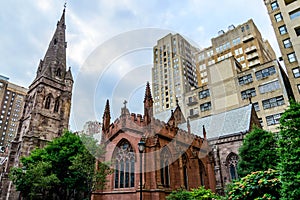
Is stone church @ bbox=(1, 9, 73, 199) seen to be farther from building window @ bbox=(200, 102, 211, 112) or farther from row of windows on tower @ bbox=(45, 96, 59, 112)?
building window @ bbox=(200, 102, 211, 112)

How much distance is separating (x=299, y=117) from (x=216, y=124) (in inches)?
931

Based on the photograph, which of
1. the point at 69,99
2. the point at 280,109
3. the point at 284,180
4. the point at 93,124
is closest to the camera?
the point at 284,180

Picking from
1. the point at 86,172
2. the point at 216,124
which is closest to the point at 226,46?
the point at 216,124

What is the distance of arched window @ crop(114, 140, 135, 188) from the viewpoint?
2006cm

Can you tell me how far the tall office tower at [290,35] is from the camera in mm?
34906

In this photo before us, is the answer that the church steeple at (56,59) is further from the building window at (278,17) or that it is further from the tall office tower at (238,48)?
the building window at (278,17)

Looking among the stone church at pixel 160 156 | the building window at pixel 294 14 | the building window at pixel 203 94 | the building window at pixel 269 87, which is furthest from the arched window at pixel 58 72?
the building window at pixel 294 14

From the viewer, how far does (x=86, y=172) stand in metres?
19.2

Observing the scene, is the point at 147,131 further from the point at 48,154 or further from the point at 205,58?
the point at 205,58

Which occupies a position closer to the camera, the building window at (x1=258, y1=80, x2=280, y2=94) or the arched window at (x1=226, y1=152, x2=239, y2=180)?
the arched window at (x1=226, y1=152, x2=239, y2=180)

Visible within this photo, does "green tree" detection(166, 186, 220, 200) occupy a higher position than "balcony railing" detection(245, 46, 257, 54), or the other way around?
"balcony railing" detection(245, 46, 257, 54)

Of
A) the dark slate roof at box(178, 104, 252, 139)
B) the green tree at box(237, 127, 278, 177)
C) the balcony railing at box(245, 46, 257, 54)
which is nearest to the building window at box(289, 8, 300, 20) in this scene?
the dark slate roof at box(178, 104, 252, 139)

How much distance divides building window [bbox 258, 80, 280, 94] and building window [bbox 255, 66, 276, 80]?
1.97 meters

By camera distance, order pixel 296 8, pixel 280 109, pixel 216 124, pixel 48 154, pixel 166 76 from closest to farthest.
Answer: pixel 48 154 < pixel 216 124 < pixel 296 8 < pixel 280 109 < pixel 166 76
